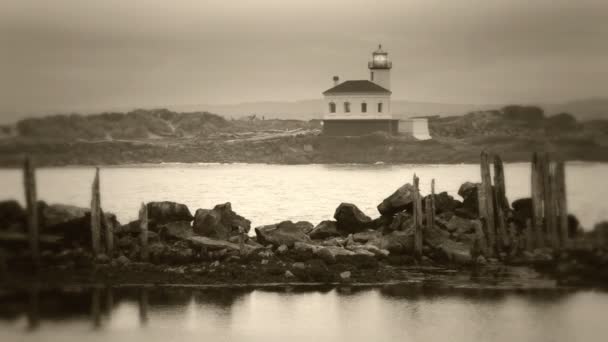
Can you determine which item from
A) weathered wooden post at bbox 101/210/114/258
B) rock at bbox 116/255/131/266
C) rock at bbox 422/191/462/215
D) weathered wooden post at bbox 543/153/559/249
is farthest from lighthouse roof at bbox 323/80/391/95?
rock at bbox 116/255/131/266

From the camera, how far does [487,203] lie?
23781 mm

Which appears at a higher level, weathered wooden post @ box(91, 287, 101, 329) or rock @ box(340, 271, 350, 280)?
rock @ box(340, 271, 350, 280)

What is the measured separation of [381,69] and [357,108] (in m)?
5.02

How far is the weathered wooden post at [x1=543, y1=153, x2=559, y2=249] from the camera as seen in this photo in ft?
75.0

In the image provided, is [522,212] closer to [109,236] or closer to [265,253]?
[265,253]

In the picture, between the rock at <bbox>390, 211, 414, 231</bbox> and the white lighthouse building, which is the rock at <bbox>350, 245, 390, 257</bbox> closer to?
the rock at <bbox>390, 211, 414, 231</bbox>

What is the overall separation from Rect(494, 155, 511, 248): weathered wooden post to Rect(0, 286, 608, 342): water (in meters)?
3.30

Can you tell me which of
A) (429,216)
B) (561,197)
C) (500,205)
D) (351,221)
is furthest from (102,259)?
(561,197)

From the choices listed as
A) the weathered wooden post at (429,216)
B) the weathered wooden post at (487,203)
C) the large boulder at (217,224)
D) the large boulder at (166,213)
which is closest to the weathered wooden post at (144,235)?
the large boulder at (217,224)

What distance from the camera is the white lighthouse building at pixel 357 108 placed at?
7825 cm

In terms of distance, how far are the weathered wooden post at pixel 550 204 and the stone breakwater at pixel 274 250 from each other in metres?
0.13

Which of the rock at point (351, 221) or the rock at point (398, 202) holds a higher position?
the rock at point (398, 202)

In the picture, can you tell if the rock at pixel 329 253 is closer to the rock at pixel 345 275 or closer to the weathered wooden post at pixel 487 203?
the rock at pixel 345 275

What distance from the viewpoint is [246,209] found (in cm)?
4538
